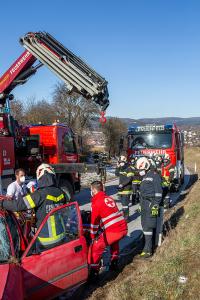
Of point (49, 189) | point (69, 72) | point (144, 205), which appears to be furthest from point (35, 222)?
point (69, 72)

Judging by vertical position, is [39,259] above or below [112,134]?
below

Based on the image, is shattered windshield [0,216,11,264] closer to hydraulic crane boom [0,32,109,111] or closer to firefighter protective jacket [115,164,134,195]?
firefighter protective jacket [115,164,134,195]

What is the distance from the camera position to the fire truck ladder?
10.2 meters

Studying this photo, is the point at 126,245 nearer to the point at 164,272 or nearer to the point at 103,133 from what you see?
the point at 164,272

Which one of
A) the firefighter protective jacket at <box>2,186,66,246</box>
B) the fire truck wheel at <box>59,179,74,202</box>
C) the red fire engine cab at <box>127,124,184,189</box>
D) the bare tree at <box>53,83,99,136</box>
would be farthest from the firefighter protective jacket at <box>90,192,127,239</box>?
the bare tree at <box>53,83,99,136</box>

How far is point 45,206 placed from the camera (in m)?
5.03

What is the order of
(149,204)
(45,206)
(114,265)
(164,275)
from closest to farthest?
(45,206), (164,275), (114,265), (149,204)

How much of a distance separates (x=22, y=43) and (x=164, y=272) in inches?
302

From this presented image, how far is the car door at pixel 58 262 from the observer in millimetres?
4371

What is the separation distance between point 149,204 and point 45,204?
9.09ft

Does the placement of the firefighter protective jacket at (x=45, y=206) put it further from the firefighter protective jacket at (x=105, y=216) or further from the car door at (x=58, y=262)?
the firefighter protective jacket at (x=105, y=216)

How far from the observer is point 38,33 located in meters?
10.8

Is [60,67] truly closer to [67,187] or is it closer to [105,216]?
[67,187]

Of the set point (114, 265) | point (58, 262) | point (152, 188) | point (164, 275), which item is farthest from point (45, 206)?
point (152, 188)
